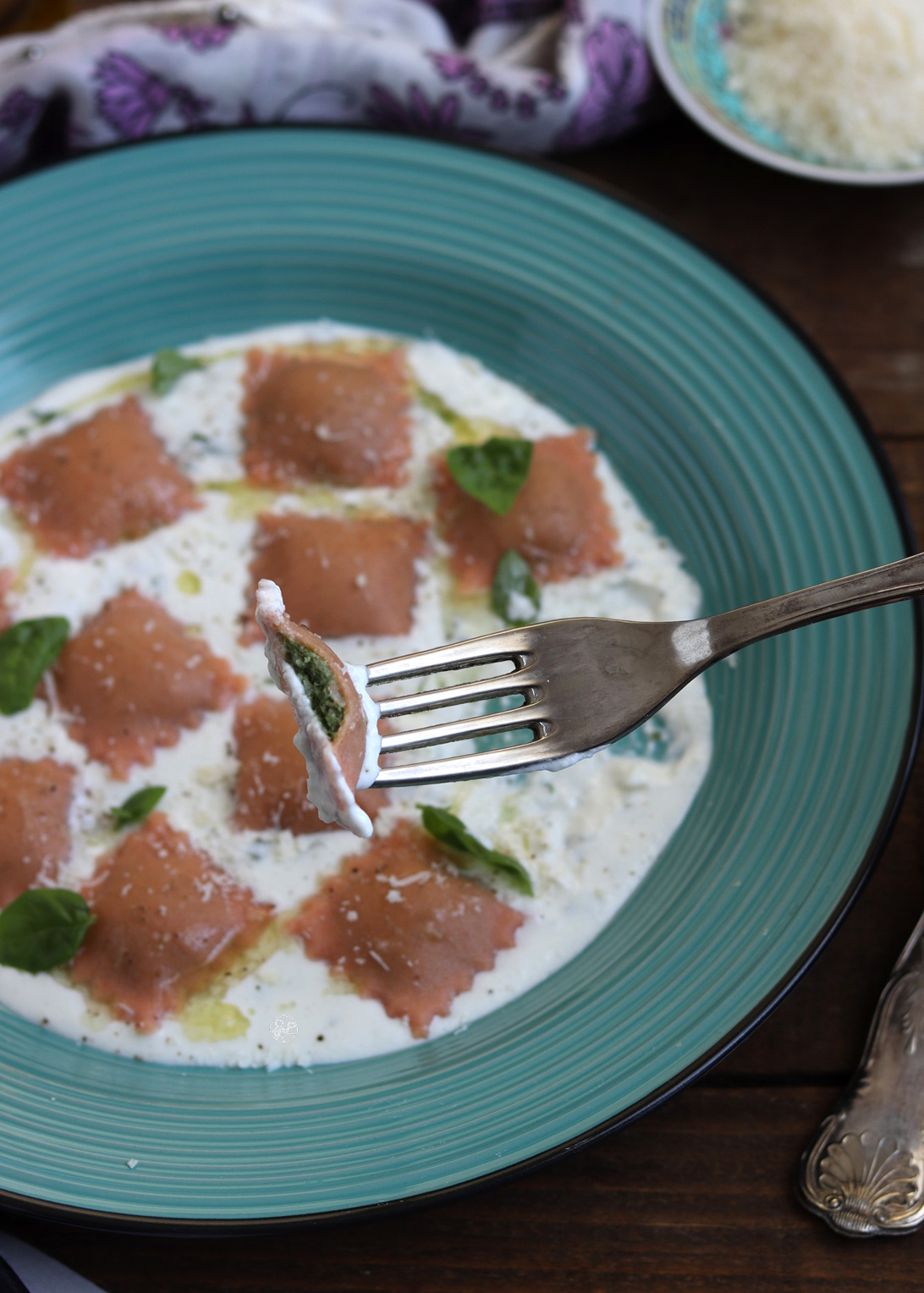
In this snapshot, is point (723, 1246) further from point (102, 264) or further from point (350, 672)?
point (102, 264)

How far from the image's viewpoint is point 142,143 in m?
2.83

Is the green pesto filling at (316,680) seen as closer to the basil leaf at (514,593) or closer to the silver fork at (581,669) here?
the silver fork at (581,669)

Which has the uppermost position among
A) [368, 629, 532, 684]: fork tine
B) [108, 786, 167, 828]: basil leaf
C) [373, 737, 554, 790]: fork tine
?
[368, 629, 532, 684]: fork tine

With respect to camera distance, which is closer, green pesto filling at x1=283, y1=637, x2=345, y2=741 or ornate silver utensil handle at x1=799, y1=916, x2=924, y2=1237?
green pesto filling at x1=283, y1=637, x2=345, y2=741

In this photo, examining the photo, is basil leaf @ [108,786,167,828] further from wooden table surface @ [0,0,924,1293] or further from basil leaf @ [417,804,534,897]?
wooden table surface @ [0,0,924,1293]

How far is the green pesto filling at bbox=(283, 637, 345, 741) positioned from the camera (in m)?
1.73

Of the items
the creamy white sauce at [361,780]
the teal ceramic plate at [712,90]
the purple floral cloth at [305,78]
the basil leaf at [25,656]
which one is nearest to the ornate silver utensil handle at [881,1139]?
the creamy white sauce at [361,780]

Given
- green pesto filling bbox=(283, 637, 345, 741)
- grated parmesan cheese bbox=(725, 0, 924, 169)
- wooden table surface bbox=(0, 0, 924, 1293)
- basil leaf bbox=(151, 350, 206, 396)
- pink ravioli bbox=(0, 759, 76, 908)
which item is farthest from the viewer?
grated parmesan cheese bbox=(725, 0, 924, 169)

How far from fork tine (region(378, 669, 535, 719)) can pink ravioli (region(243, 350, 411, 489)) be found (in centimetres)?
92

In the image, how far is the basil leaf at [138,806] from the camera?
89.0 inches

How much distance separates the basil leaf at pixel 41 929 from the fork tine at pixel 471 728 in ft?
2.38

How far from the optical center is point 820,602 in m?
1.86

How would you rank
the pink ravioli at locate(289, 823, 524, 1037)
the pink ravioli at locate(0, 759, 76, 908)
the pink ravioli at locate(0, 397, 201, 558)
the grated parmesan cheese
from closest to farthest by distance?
the pink ravioli at locate(289, 823, 524, 1037)
the pink ravioli at locate(0, 759, 76, 908)
the pink ravioli at locate(0, 397, 201, 558)
the grated parmesan cheese

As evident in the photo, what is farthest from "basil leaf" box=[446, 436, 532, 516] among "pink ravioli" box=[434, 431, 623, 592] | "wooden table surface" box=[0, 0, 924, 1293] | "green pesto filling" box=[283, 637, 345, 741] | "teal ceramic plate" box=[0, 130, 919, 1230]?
"wooden table surface" box=[0, 0, 924, 1293]
